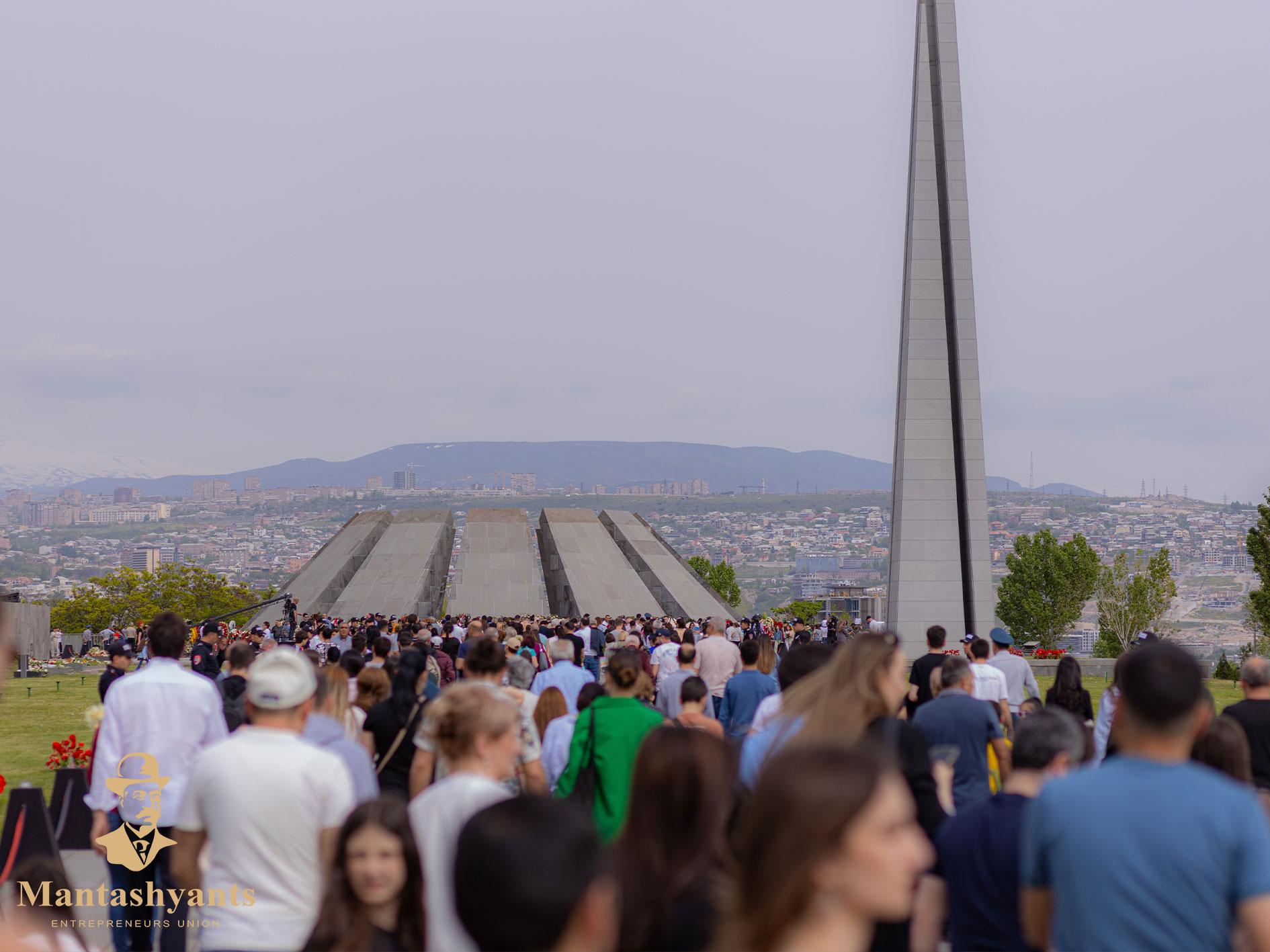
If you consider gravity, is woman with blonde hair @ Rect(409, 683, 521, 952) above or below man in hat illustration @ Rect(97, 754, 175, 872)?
above

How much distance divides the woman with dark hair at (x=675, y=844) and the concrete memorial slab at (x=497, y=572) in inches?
1121

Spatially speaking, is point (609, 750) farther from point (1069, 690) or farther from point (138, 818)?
point (1069, 690)

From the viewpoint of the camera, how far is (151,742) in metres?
5.41

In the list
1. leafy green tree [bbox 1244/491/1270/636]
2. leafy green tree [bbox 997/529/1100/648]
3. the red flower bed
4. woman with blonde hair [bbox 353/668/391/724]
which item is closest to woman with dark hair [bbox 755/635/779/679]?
woman with blonde hair [bbox 353/668/391/724]

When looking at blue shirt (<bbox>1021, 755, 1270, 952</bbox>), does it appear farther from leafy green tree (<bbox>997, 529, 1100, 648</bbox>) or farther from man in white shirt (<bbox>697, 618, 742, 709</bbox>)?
leafy green tree (<bbox>997, 529, 1100, 648</bbox>)

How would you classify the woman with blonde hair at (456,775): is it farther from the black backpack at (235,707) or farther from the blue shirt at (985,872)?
the black backpack at (235,707)

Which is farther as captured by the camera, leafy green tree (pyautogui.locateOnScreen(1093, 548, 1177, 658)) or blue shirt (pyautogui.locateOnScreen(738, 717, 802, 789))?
leafy green tree (pyautogui.locateOnScreen(1093, 548, 1177, 658))

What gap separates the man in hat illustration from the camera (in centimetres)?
541

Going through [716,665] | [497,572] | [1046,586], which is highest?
[716,665]

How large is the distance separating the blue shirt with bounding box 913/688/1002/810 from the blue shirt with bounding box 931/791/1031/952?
1.99 meters

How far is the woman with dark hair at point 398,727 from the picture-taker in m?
6.04

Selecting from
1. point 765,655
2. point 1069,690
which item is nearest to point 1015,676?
point 1069,690

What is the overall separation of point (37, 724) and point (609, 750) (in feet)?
46.1

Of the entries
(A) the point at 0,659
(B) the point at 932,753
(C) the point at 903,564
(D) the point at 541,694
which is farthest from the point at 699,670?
(C) the point at 903,564
